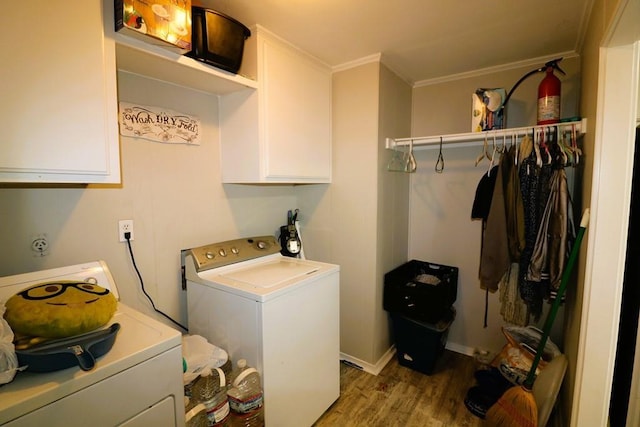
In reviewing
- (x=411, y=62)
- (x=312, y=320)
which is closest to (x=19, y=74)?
(x=312, y=320)

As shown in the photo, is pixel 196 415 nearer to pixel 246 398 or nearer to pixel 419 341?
pixel 246 398

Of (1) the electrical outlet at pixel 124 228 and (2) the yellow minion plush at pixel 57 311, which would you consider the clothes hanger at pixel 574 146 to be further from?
(1) the electrical outlet at pixel 124 228

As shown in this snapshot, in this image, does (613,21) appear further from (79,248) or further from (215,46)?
(79,248)

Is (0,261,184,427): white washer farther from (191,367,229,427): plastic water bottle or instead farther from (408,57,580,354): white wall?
(408,57,580,354): white wall

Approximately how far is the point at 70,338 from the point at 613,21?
205 centimetres

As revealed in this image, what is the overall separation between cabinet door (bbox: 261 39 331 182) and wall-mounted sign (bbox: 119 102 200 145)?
0.46m

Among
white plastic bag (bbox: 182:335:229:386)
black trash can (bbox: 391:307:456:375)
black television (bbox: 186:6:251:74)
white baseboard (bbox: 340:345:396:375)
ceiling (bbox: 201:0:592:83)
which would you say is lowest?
white baseboard (bbox: 340:345:396:375)

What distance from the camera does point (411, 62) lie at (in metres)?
2.25

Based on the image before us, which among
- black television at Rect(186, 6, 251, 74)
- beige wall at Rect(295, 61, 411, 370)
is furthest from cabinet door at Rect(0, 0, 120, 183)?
beige wall at Rect(295, 61, 411, 370)

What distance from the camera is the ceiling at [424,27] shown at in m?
1.54

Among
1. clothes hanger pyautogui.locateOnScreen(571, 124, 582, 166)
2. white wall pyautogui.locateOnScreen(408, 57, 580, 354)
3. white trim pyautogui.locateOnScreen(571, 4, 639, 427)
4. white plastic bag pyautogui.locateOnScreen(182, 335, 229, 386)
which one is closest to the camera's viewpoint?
white trim pyautogui.locateOnScreen(571, 4, 639, 427)

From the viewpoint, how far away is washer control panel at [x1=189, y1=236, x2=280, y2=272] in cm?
173

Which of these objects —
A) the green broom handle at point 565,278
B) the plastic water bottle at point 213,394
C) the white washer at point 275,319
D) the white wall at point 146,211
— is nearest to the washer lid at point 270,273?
the white washer at point 275,319

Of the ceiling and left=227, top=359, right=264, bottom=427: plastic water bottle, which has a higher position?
the ceiling
